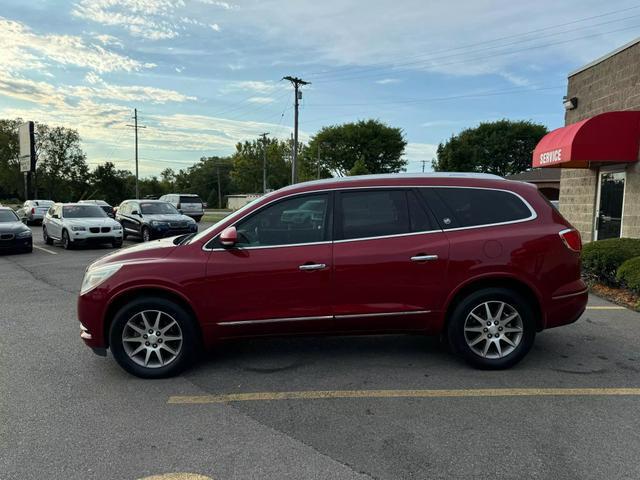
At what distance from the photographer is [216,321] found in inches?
169

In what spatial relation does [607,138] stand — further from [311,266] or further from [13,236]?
[13,236]

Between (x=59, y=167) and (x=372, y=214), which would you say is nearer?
(x=372, y=214)

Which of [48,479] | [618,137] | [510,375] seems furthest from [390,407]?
[618,137]

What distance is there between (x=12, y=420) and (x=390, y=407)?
2826 millimetres

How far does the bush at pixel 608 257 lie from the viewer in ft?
26.6

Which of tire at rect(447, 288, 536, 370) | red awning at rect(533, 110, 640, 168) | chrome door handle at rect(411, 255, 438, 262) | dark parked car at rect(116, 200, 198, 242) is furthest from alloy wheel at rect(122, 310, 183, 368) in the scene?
dark parked car at rect(116, 200, 198, 242)

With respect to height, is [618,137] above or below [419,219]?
above

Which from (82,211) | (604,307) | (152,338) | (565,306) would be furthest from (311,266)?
(82,211)

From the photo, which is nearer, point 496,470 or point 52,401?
point 496,470

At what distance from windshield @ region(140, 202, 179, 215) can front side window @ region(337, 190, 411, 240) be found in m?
13.9

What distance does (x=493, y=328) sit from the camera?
4414 mm

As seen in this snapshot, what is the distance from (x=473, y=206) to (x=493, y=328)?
1137 mm

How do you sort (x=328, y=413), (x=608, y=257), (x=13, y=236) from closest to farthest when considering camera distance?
(x=328, y=413), (x=608, y=257), (x=13, y=236)

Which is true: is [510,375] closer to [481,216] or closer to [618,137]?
[481,216]
